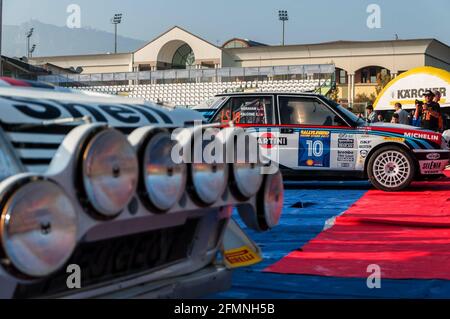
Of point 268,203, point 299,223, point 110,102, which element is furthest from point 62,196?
point 299,223

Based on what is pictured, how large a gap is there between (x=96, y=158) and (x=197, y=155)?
0.54 meters

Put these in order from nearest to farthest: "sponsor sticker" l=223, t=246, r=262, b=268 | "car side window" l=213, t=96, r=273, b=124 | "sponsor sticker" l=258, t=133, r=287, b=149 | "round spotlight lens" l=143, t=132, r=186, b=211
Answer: "round spotlight lens" l=143, t=132, r=186, b=211 < "sponsor sticker" l=223, t=246, r=262, b=268 < "sponsor sticker" l=258, t=133, r=287, b=149 < "car side window" l=213, t=96, r=273, b=124

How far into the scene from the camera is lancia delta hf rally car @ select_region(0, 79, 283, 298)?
6.17 ft

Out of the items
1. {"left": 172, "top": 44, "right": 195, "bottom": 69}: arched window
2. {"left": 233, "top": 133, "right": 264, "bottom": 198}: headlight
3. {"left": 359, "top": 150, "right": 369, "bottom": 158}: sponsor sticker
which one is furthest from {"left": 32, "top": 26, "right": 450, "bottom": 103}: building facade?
{"left": 233, "top": 133, "right": 264, "bottom": 198}: headlight

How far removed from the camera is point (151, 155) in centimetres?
228

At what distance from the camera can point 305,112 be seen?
971 centimetres

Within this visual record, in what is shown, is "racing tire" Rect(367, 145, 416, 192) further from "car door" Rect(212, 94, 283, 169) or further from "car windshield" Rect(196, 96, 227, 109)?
"car windshield" Rect(196, 96, 227, 109)

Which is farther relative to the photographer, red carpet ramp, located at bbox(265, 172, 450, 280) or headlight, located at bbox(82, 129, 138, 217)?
red carpet ramp, located at bbox(265, 172, 450, 280)

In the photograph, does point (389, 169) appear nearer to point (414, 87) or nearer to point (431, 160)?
point (431, 160)

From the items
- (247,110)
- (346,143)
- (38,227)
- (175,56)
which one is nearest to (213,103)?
(247,110)

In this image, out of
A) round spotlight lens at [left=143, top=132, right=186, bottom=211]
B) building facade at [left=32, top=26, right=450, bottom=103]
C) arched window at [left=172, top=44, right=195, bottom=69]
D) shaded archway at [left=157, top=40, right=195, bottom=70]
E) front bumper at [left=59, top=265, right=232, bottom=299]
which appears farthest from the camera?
arched window at [left=172, top=44, right=195, bottom=69]

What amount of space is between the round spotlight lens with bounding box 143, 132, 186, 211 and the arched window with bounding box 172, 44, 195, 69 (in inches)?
2213

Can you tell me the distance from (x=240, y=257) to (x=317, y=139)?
6684mm

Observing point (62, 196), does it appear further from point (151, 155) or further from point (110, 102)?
point (110, 102)
